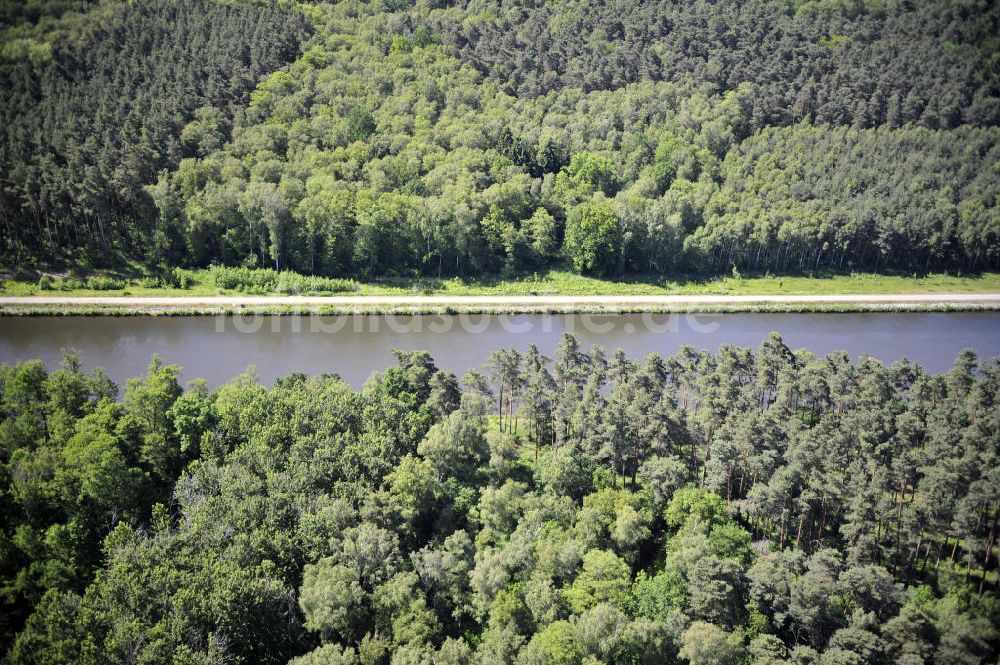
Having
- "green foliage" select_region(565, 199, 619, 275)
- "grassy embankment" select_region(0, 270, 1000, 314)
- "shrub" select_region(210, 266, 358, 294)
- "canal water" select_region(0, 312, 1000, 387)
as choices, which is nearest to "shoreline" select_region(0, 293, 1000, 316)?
"grassy embankment" select_region(0, 270, 1000, 314)

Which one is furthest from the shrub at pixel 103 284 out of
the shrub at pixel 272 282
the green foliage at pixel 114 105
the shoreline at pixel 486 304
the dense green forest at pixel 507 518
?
the dense green forest at pixel 507 518

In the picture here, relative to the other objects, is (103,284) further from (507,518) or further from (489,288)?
(507,518)

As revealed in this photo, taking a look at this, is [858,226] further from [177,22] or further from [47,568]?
[177,22]

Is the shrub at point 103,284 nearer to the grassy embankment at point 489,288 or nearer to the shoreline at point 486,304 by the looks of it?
the grassy embankment at point 489,288

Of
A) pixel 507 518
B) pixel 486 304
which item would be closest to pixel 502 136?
pixel 486 304

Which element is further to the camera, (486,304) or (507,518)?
(486,304)

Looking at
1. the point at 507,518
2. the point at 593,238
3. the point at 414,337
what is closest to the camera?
the point at 507,518
